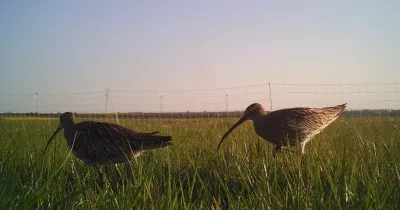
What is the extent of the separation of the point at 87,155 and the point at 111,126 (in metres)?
0.60

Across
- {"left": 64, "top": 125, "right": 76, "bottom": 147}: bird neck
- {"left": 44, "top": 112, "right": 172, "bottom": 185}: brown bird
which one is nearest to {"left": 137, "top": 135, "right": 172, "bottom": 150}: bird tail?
{"left": 44, "top": 112, "right": 172, "bottom": 185}: brown bird

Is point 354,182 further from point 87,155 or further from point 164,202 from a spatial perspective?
point 87,155

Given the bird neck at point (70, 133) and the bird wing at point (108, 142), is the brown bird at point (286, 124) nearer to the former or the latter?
the bird wing at point (108, 142)

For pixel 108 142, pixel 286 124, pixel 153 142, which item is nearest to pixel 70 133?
pixel 108 142

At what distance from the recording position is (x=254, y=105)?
7.68 m

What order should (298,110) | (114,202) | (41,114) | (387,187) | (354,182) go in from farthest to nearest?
(41,114)
(298,110)
(354,182)
(114,202)
(387,187)

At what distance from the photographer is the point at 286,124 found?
6910mm

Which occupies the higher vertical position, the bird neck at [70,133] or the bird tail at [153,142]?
the bird neck at [70,133]

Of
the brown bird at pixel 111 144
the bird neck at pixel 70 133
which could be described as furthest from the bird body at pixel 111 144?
the bird neck at pixel 70 133

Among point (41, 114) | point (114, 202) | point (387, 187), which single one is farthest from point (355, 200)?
point (41, 114)

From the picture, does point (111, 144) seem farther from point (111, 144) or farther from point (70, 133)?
point (70, 133)

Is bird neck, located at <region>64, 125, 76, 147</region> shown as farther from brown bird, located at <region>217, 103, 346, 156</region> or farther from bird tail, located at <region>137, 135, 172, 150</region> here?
brown bird, located at <region>217, 103, 346, 156</region>

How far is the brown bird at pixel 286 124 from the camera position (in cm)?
688

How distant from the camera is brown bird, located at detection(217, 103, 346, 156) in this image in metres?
6.88
